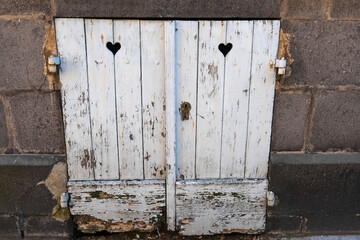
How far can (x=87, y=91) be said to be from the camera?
2152 mm

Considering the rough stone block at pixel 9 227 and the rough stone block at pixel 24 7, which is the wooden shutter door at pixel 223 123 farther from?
the rough stone block at pixel 9 227

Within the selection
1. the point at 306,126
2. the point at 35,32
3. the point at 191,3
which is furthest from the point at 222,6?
the point at 35,32

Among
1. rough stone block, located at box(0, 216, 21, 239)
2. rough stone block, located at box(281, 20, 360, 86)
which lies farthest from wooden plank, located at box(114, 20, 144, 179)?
rough stone block, located at box(281, 20, 360, 86)

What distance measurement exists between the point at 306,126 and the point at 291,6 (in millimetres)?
849

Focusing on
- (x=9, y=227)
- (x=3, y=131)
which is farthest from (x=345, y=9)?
(x=9, y=227)

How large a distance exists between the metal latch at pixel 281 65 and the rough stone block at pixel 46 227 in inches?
76.0

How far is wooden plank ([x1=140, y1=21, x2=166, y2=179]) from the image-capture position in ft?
6.81

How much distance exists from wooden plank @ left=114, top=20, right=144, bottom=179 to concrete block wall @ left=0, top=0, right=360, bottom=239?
138mm

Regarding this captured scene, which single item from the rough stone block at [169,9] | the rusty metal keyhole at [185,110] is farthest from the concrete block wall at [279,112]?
the rusty metal keyhole at [185,110]

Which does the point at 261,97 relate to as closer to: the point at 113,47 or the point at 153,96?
the point at 153,96

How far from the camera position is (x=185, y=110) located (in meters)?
2.22

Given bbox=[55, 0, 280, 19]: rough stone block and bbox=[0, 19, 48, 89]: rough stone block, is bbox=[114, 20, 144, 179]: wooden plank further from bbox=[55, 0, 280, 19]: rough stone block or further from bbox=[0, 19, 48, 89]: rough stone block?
bbox=[0, 19, 48, 89]: rough stone block

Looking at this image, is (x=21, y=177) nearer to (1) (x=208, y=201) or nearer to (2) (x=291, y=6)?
(1) (x=208, y=201)

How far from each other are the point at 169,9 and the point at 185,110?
69 centimetres
